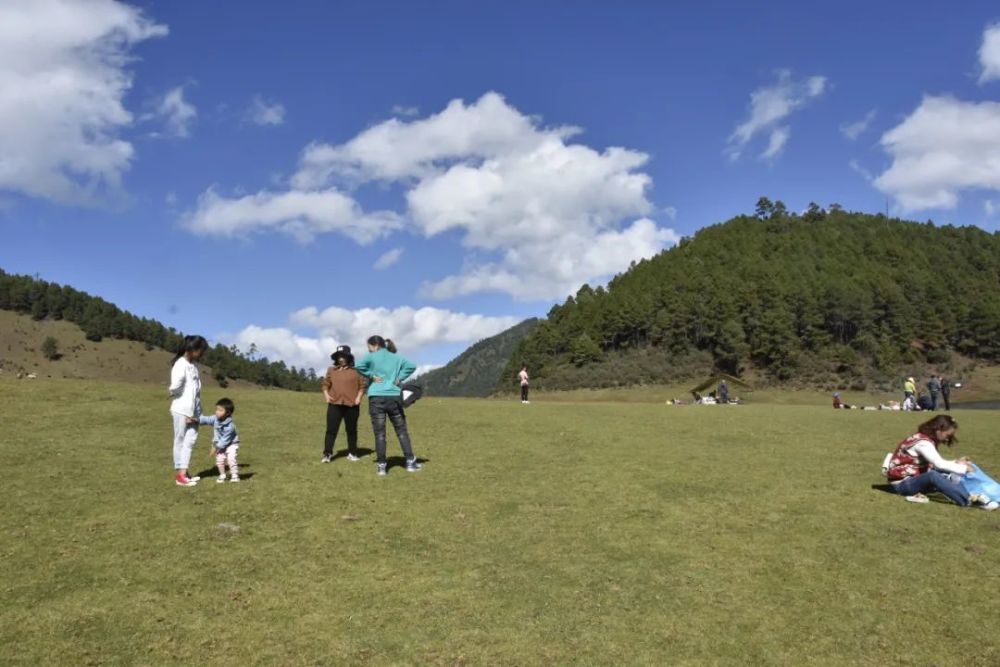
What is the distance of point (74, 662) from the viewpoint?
5.38 meters

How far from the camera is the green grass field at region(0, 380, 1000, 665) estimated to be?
5.93 m

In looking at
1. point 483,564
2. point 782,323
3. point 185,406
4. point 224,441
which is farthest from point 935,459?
point 782,323

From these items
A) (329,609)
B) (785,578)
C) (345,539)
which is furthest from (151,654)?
(785,578)

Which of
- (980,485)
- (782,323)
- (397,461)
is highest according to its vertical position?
(782,323)

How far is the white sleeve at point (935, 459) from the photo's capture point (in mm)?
11003

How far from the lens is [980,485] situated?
1088 centimetres

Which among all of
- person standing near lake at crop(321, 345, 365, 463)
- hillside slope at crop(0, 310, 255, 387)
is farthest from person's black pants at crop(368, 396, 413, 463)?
hillside slope at crop(0, 310, 255, 387)

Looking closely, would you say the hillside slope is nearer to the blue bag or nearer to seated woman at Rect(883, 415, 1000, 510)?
seated woman at Rect(883, 415, 1000, 510)

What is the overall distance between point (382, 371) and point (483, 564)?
207 inches

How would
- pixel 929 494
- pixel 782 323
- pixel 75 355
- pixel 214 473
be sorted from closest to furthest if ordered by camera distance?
pixel 929 494, pixel 214 473, pixel 782 323, pixel 75 355

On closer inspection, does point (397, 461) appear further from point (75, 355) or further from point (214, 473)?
point (75, 355)

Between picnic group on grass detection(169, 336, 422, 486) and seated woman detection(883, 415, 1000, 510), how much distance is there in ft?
28.7

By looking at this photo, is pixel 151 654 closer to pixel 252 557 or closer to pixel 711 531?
pixel 252 557

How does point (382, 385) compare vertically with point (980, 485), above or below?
above
